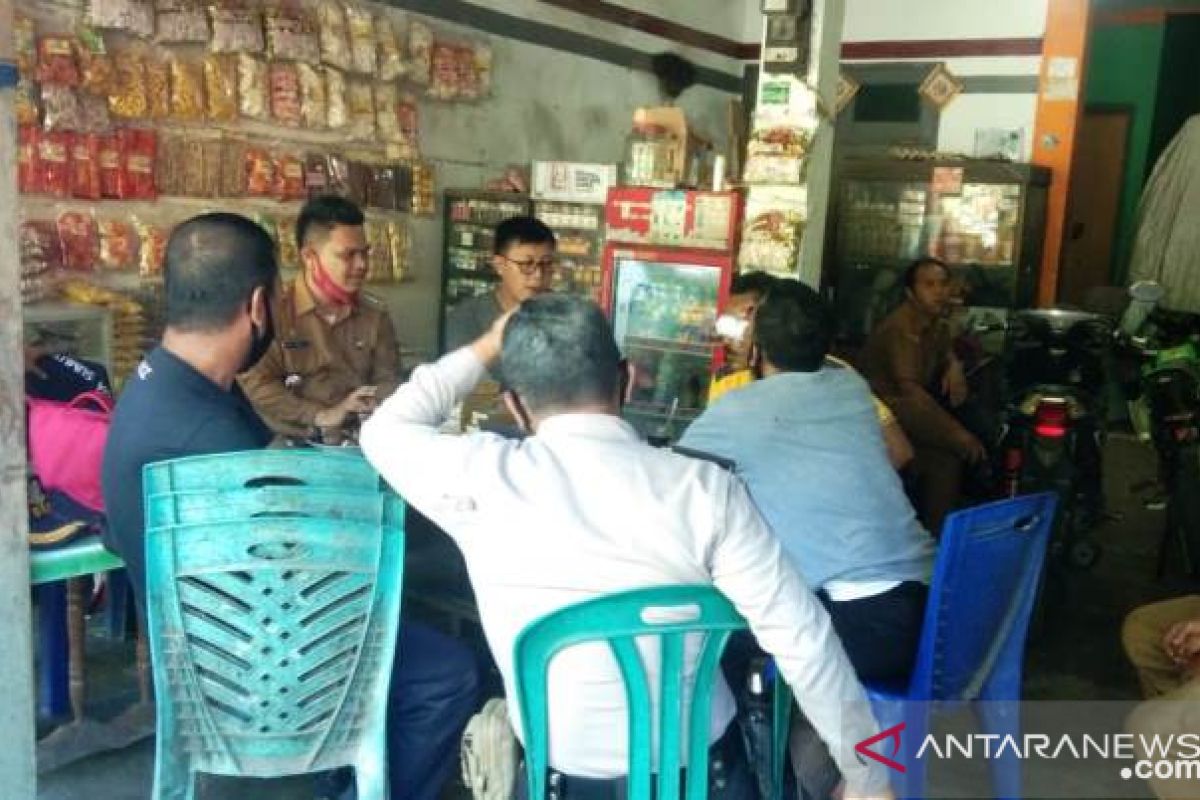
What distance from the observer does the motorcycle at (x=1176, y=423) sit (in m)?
4.84

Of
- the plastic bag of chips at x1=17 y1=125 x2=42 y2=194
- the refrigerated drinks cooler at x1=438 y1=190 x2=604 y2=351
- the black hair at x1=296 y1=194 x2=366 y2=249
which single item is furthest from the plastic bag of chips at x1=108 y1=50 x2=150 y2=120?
the refrigerated drinks cooler at x1=438 y1=190 x2=604 y2=351

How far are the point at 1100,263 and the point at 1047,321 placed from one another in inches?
228

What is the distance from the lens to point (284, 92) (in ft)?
16.9

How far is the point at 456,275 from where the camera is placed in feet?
20.6

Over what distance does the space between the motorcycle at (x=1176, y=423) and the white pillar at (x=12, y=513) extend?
4454mm

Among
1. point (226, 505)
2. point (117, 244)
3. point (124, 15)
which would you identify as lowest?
point (226, 505)

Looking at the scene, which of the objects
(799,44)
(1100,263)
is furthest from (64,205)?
(1100,263)

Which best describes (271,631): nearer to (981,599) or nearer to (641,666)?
(641,666)

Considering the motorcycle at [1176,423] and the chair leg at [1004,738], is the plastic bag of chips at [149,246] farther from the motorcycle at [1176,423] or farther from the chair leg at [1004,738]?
the motorcycle at [1176,423]

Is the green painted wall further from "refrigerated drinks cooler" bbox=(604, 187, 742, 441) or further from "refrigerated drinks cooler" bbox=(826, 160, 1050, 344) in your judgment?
"refrigerated drinks cooler" bbox=(604, 187, 742, 441)

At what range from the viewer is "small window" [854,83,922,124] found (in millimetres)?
8352

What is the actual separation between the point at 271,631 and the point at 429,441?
484 millimetres

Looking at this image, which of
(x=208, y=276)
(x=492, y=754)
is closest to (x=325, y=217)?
(x=208, y=276)

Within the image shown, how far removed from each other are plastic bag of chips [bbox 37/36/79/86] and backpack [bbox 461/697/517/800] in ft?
10.8
